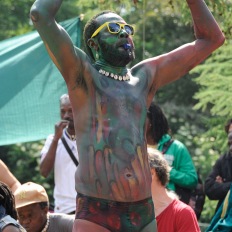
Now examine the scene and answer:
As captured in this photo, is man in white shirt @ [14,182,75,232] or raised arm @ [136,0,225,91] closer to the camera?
raised arm @ [136,0,225,91]

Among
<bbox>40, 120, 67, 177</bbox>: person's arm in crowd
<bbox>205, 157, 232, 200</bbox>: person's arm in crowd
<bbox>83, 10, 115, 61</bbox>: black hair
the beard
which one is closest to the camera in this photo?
the beard

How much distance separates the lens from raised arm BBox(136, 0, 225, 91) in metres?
6.12

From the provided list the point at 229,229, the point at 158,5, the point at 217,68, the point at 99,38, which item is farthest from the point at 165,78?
the point at 158,5

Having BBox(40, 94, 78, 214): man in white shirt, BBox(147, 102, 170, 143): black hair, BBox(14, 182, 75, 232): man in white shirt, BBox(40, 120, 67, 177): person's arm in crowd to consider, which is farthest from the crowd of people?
BBox(40, 120, 67, 177): person's arm in crowd

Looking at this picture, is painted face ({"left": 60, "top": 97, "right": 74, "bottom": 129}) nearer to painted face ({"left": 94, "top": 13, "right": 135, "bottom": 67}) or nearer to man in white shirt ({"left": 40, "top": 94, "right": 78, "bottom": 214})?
man in white shirt ({"left": 40, "top": 94, "right": 78, "bottom": 214})

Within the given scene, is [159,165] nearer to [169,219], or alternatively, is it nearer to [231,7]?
[169,219]

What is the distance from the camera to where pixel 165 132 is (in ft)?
31.2

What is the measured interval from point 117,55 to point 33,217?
2588mm

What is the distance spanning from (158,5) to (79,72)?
13.8 metres

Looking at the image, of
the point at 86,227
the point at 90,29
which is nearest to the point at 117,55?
the point at 90,29

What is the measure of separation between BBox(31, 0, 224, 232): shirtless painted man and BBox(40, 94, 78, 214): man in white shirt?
3639mm

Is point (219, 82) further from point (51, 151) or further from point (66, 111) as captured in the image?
point (51, 151)

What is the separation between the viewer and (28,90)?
33.7 feet

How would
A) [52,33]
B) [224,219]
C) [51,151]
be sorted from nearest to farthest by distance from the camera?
[52,33] < [224,219] < [51,151]
